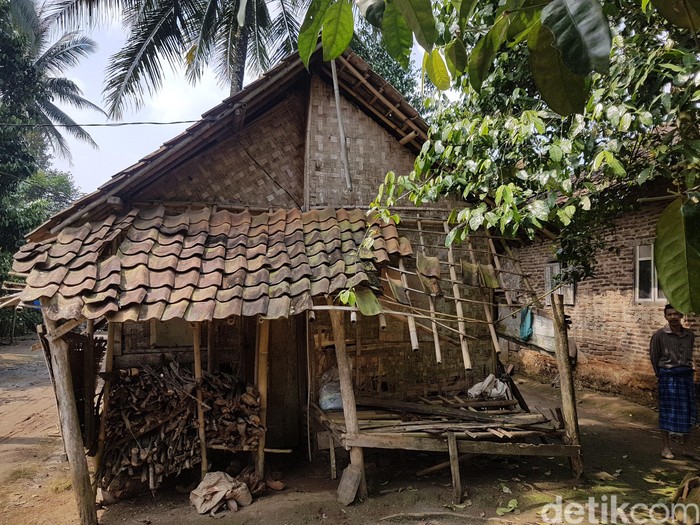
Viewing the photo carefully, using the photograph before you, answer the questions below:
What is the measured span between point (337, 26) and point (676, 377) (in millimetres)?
7195

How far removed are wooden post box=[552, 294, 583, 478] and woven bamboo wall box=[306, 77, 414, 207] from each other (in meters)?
2.95

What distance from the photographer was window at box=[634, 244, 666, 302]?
28.6 feet

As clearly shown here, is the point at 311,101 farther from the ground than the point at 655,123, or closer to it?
farther from the ground

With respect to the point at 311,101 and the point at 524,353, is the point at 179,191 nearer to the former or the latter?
Result: the point at 311,101

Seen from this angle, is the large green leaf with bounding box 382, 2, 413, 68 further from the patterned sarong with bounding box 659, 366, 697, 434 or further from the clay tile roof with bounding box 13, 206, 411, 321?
the patterned sarong with bounding box 659, 366, 697, 434

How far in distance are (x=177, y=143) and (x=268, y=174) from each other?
1347 mm

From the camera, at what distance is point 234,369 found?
19.4ft

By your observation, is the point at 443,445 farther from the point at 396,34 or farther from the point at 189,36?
the point at 189,36

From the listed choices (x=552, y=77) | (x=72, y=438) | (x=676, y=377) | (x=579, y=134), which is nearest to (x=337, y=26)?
(x=552, y=77)

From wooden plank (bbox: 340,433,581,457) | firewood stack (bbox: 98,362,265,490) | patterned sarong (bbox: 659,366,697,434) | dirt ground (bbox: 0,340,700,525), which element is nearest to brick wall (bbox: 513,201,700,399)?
dirt ground (bbox: 0,340,700,525)

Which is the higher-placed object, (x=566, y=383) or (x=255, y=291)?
(x=255, y=291)

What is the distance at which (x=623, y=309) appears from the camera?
368 inches

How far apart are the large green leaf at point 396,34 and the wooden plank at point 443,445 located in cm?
435

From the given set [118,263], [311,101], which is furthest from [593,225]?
[118,263]
